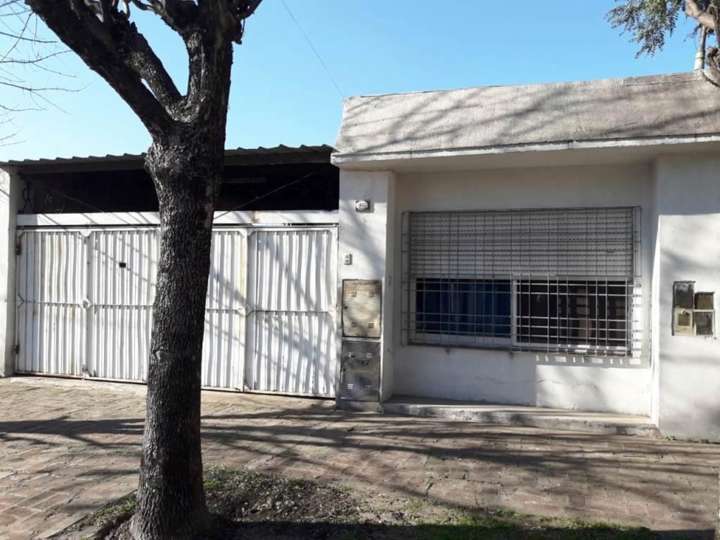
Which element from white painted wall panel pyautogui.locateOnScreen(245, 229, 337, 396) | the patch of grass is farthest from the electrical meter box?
the patch of grass

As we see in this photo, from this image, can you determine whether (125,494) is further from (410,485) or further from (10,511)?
(410,485)

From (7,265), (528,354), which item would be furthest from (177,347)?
(7,265)

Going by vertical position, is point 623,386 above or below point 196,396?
below

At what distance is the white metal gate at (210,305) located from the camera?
752 cm

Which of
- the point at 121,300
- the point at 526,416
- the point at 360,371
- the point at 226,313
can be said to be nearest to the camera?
the point at 526,416

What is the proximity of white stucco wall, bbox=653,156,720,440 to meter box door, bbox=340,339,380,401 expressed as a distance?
315cm

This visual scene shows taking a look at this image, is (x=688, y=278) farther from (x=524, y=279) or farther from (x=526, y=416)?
(x=526, y=416)

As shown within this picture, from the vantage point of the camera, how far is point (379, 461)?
512 cm

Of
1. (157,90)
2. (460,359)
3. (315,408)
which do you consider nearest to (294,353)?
(315,408)

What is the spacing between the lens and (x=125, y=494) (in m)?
4.29

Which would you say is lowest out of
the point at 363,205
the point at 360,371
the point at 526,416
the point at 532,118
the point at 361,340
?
the point at 526,416

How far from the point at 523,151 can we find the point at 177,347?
14.6ft

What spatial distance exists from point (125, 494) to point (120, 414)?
2801 mm

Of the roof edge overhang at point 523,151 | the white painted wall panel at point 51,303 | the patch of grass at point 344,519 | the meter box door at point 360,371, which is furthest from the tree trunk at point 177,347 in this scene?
the white painted wall panel at point 51,303
